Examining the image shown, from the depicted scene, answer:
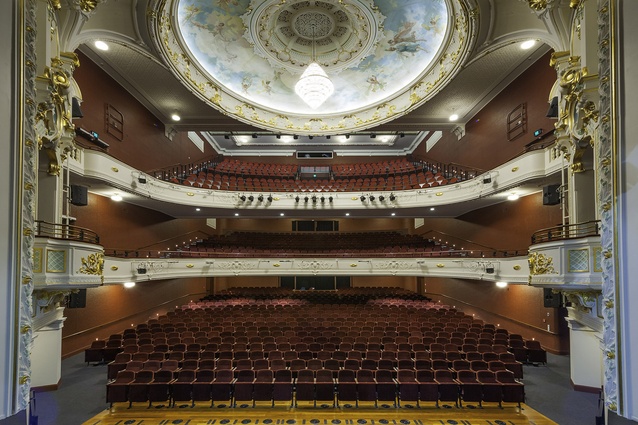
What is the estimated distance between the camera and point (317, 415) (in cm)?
643

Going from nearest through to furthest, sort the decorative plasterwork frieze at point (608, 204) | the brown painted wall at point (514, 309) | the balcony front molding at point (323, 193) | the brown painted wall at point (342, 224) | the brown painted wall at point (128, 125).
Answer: the decorative plasterwork frieze at point (608, 204), the balcony front molding at point (323, 193), the brown painted wall at point (514, 309), the brown painted wall at point (128, 125), the brown painted wall at point (342, 224)

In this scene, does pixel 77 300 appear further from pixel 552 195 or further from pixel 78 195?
pixel 552 195

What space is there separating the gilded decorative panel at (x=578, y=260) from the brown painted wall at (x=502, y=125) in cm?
562

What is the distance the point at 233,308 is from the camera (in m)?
13.9

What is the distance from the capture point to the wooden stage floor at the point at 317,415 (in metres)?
6.18

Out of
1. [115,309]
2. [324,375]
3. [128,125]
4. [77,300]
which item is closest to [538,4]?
[324,375]

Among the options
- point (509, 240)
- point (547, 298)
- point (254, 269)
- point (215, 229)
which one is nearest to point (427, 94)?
point (509, 240)

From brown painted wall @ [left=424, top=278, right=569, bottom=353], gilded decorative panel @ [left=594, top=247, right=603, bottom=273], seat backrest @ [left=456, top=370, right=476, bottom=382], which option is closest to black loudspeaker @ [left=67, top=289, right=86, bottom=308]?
seat backrest @ [left=456, top=370, right=476, bottom=382]

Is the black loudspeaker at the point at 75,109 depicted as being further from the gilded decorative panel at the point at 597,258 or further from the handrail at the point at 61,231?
the gilded decorative panel at the point at 597,258

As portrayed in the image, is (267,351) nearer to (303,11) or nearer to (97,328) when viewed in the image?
(97,328)

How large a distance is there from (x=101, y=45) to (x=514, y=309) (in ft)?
49.6

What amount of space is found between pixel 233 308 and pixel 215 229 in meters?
8.01

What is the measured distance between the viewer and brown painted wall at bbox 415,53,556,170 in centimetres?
1077

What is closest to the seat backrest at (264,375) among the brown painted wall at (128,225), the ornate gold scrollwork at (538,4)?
the brown painted wall at (128,225)
